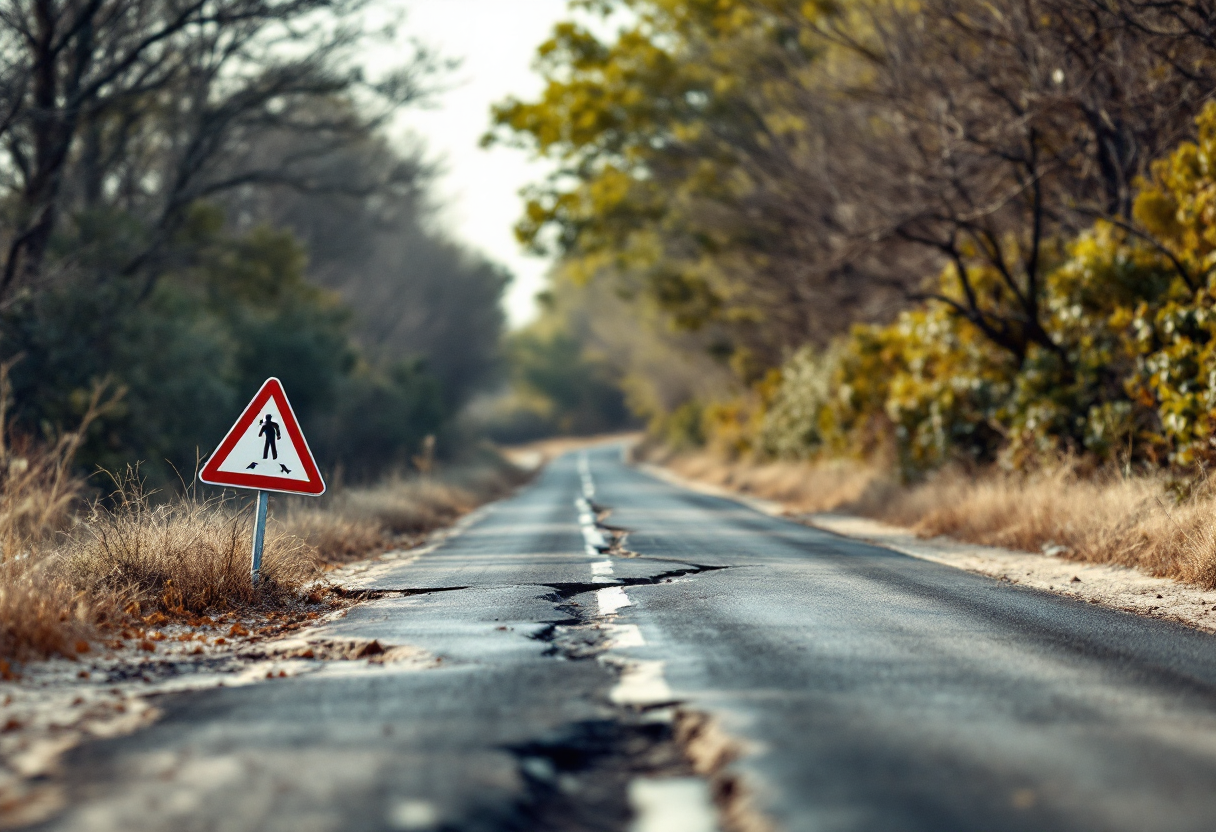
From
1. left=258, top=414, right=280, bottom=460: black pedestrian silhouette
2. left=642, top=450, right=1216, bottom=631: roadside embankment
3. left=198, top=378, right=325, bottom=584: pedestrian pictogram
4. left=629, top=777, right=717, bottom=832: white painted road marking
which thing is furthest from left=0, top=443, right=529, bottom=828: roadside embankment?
left=642, top=450, right=1216, bottom=631: roadside embankment

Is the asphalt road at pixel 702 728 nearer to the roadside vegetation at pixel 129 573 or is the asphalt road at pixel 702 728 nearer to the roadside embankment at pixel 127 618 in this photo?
the roadside embankment at pixel 127 618

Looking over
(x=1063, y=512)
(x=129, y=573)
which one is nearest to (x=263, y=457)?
(x=129, y=573)

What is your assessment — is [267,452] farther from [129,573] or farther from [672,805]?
[672,805]

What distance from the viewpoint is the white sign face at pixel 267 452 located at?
7.63 metres

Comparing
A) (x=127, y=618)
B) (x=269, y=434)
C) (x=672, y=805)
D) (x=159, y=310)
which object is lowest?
(x=127, y=618)

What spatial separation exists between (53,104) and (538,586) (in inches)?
477

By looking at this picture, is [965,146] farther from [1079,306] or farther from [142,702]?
[142,702]

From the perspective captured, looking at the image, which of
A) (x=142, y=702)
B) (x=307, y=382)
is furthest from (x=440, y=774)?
(x=307, y=382)

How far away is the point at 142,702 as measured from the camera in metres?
4.48

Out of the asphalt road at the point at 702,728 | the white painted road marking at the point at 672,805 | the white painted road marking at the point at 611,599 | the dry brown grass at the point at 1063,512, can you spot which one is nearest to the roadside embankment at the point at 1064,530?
the dry brown grass at the point at 1063,512

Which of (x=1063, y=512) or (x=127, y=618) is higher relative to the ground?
(x=1063, y=512)

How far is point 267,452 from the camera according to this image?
25.6 feet

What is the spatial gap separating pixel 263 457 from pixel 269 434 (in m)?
0.17

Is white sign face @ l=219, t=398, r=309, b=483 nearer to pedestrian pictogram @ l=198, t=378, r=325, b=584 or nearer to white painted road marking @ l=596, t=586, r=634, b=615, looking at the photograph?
pedestrian pictogram @ l=198, t=378, r=325, b=584
